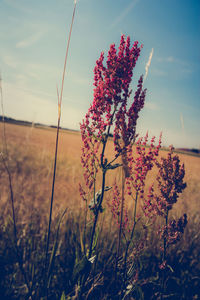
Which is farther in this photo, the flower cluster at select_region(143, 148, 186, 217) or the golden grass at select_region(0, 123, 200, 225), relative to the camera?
the golden grass at select_region(0, 123, 200, 225)

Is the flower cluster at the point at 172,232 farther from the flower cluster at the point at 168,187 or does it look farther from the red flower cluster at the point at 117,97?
the red flower cluster at the point at 117,97

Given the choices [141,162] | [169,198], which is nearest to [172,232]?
[169,198]

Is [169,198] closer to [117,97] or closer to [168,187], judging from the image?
[168,187]

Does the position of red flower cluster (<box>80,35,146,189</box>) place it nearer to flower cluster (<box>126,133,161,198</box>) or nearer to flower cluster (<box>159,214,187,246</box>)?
flower cluster (<box>126,133,161,198</box>)

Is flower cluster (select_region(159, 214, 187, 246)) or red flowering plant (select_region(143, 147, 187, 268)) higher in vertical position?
red flowering plant (select_region(143, 147, 187, 268))

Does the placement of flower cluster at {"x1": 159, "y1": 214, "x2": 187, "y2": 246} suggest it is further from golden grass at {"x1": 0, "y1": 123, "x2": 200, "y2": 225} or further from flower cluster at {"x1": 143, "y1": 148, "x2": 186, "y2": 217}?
golden grass at {"x1": 0, "y1": 123, "x2": 200, "y2": 225}

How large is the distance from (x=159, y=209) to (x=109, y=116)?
1.11 metres

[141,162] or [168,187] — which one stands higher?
[141,162]

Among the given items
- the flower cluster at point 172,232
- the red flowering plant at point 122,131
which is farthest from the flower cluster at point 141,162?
the flower cluster at point 172,232

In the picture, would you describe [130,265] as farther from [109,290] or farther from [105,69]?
[105,69]

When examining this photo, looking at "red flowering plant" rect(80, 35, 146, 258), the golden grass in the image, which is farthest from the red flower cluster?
the golden grass

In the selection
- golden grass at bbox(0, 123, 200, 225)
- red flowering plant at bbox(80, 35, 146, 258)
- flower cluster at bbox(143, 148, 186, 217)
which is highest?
red flowering plant at bbox(80, 35, 146, 258)

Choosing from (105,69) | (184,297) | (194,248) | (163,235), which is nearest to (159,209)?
(163,235)

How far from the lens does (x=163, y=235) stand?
192 centimetres
